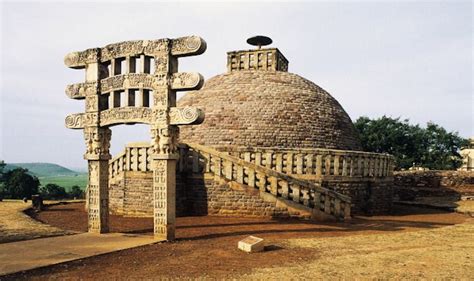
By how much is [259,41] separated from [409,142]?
2296 centimetres

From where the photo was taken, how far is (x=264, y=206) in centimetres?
1444

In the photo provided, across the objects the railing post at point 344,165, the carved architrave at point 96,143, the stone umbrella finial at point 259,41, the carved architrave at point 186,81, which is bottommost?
the railing post at point 344,165

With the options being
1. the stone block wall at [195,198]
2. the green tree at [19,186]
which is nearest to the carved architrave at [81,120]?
the stone block wall at [195,198]

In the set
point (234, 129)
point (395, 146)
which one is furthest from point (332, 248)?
point (395, 146)

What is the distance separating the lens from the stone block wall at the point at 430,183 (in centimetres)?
2720

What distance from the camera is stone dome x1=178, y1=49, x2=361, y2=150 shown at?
18828 millimetres

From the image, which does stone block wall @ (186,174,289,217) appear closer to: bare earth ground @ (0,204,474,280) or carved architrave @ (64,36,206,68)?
bare earth ground @ (0,204,474,280)

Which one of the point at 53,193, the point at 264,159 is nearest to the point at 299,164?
the point at 264,159

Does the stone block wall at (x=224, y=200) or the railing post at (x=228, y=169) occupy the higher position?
the railing post at (x=228, y=169)

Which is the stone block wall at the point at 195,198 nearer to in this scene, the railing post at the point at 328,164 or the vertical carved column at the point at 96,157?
the railing post at the point at 328,164

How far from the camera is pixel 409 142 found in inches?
1516

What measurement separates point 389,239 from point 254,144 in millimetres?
9263

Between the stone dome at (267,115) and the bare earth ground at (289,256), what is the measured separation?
667cm

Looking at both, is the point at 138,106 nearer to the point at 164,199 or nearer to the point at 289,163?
the point at 164,199
